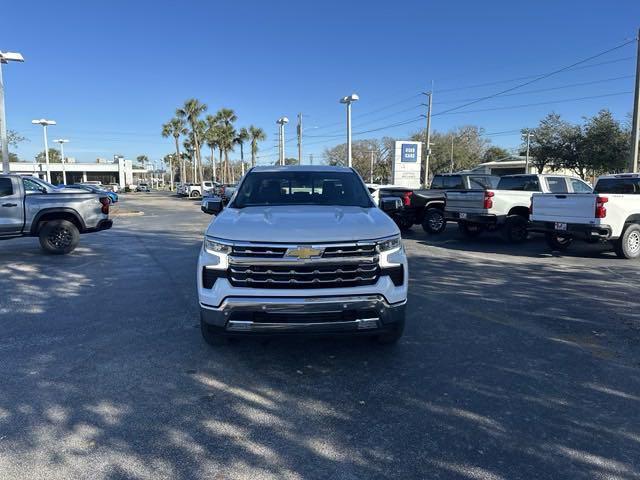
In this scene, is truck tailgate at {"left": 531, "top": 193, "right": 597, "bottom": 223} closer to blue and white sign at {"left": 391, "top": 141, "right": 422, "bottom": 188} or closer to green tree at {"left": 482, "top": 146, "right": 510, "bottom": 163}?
blue and white sign at {"left": 391, "top": 141, "right": 422, "bottom": 188}

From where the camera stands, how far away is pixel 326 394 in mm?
3770

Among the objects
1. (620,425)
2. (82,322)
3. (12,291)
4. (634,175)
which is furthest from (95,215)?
(634,175)

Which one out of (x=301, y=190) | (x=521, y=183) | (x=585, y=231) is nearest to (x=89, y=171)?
Result: (x=521, y=183)

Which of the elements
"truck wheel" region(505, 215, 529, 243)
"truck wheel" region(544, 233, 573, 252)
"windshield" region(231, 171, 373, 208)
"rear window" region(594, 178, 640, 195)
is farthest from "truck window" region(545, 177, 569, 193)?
"windshield" region(231, 171, 373, 208)

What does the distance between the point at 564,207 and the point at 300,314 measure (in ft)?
28.4

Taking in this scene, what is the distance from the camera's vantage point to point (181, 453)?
296cm

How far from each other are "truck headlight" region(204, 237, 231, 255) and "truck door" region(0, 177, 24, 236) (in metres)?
8.28

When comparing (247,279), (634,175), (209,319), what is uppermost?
(634,175)

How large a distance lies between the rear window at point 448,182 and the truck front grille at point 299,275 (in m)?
12.4

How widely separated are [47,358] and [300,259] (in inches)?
109

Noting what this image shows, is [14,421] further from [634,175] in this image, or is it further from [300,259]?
[634,175]

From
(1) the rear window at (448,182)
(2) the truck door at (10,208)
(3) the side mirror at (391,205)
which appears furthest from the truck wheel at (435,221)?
(2) the truck door at (10,208)

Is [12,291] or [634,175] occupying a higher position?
[634,175]

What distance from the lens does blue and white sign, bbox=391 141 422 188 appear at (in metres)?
29.8
